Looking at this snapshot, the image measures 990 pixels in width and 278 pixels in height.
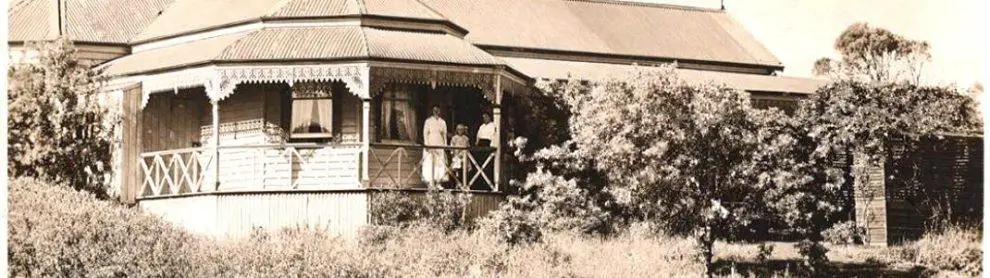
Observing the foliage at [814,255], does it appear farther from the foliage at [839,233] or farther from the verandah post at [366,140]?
the verandah post at [366,140]

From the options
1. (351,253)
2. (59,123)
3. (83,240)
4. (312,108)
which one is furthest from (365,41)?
(83,240)

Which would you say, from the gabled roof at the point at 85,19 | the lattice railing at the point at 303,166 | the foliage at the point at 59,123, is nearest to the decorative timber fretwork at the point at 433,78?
the lattice railing at the point at 303,166

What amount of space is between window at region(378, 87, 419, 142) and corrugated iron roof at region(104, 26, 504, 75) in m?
1.28

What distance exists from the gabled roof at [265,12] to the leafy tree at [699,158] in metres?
6.23

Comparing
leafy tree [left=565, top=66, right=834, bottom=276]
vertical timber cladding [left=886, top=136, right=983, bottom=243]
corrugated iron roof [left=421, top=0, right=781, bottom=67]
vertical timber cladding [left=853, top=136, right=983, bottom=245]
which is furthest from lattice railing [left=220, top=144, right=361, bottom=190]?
vertical timber cladding [left=886, top=136, right=983, bottom=243]

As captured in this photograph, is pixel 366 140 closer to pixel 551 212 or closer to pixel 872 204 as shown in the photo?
pixel 551 212

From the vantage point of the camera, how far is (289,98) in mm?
30156

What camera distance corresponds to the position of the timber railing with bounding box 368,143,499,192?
28438mm

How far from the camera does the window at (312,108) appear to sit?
2981 centimetres

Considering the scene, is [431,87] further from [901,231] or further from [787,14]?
[901,231]

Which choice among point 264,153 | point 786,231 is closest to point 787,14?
point 786,231

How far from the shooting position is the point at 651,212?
26.0 metres

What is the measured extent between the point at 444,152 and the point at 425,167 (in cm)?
56

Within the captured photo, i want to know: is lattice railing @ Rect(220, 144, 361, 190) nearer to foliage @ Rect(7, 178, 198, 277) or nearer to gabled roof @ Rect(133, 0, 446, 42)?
gabled roof @ Rect(133, 0, 446, 42)
